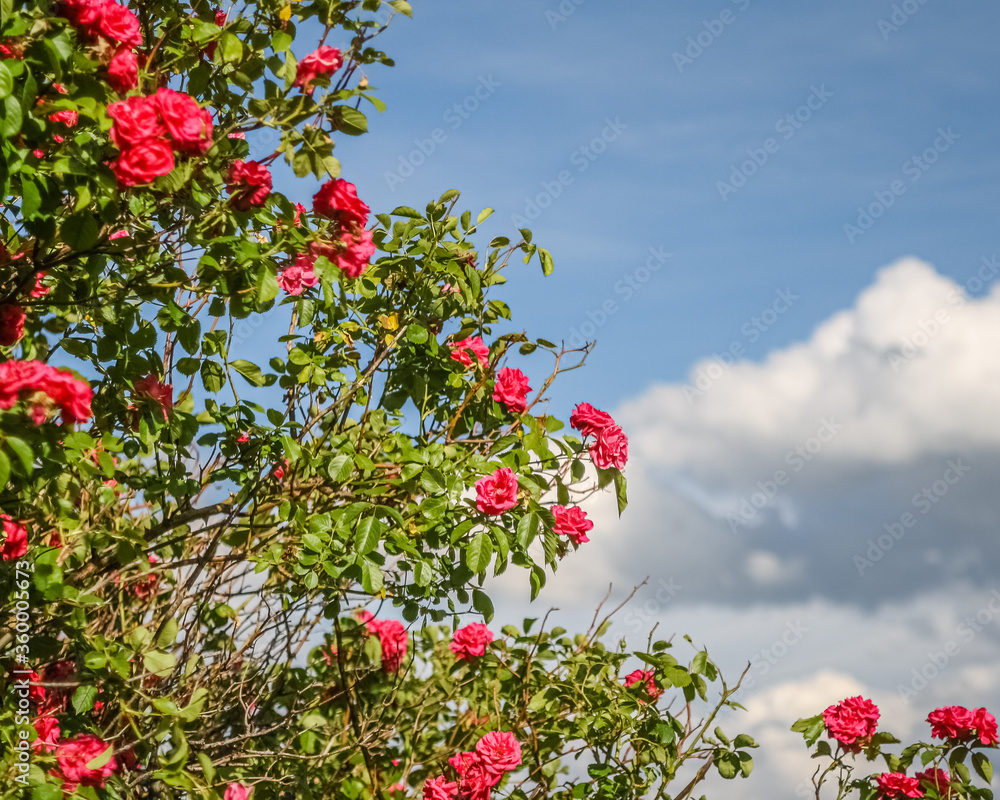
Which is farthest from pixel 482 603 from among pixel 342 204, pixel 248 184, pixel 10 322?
pixel 10 322

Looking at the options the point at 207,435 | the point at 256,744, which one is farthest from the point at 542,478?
the point at 256,744

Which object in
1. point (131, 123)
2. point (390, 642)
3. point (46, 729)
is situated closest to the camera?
point (131, 123)

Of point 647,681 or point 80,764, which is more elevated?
point 647,681

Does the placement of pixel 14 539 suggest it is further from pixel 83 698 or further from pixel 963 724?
pixel 963 724

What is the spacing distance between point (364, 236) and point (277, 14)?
0.87 meters

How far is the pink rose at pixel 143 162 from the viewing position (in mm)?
2457

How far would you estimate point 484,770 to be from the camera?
3.76m

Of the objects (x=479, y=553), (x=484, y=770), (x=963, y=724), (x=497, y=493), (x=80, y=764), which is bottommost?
(x=80, y=764)

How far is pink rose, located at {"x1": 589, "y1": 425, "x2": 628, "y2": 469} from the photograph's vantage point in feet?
11.1

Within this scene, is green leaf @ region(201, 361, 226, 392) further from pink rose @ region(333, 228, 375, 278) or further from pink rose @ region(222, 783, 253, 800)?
pink rose @ region(222, 783, 253, 800)

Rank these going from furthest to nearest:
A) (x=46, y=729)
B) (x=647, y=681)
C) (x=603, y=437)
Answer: (x=647, y=681), (x=603, y=437), (x=46, y=729)

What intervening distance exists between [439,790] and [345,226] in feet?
7.41

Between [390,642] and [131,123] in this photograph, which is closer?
[131,123]

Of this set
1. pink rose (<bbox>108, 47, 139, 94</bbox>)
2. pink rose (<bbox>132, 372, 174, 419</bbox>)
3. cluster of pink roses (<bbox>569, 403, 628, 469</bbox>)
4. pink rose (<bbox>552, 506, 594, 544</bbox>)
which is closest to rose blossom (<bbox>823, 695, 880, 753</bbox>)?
pink rose (<bbox>552, 506, 594, 544</bbox>)
